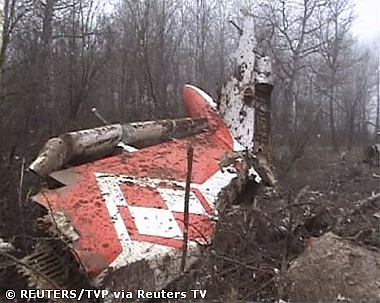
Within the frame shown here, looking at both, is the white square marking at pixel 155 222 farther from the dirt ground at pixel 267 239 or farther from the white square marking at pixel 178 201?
the dirt ground at pixel 267 239

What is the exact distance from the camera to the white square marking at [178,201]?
4.14 m

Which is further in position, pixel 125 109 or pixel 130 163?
pixel 125 109

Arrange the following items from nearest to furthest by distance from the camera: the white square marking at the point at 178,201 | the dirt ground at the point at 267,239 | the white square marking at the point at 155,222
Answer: the dirt ground at the point at 267,239 → the white square marking at the point at 155,222 → the white square marking at the point at 178,201

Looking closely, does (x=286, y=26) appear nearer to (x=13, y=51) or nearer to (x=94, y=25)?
(x=94, y=25)

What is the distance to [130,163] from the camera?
4.68 meters

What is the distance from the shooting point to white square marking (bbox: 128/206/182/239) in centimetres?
382

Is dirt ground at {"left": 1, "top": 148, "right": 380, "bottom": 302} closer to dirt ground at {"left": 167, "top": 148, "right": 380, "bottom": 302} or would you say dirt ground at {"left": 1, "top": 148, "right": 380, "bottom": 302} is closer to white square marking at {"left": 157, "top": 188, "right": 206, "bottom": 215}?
dirt ground at {"left": 167, "top": 148, "right": 380, "bottom": 302}

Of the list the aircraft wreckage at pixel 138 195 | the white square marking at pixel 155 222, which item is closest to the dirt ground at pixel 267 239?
the aircraft wreckage at pixel 138 195

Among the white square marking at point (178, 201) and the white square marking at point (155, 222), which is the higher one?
the white square marking at point (178, 201)

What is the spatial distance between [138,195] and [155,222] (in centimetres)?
34

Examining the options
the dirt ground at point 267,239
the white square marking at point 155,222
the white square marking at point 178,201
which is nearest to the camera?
the dirt ground at point 267,239

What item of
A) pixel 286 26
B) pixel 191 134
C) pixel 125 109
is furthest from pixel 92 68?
pixel 286 26

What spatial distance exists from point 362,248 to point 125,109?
928cm

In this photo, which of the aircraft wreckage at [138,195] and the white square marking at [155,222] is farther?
the white square marking at [155,222]
